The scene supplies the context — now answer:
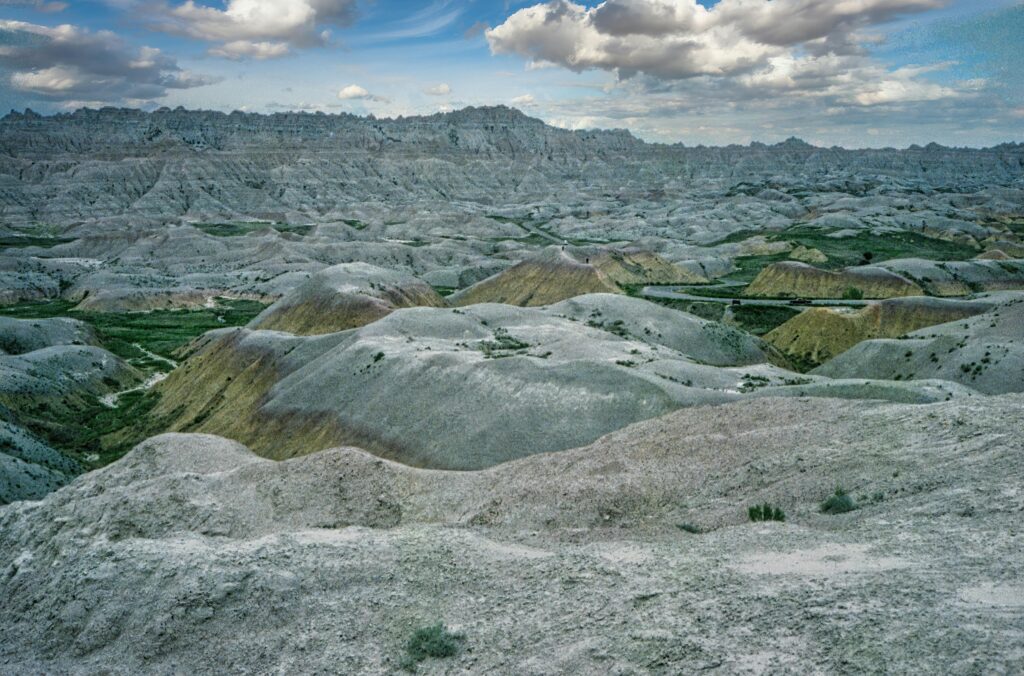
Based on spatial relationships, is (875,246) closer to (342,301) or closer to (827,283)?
(827,283)

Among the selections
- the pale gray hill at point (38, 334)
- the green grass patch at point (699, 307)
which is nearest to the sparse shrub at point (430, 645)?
the pale gray hill at point (38, 334)

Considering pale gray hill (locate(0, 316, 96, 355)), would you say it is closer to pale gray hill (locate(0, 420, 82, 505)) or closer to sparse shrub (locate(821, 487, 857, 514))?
pale gray hill (locate(0, 420, 82, 505))

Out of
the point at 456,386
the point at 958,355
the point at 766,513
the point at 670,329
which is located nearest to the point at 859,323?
the point at 670,329

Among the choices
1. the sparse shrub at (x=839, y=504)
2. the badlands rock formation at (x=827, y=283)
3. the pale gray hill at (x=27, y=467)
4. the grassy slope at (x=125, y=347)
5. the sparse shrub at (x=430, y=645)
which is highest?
the sparse shrub at (x=839, y=504)

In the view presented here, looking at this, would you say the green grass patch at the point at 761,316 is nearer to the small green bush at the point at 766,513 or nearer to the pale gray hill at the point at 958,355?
the pale gray hill at the point at 958,355

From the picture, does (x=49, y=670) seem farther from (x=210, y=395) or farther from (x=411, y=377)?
(x=210, y=395)

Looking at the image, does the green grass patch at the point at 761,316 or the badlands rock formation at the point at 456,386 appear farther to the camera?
the green grass patch at the point at 761,316

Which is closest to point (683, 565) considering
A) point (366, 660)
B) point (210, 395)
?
point (366, 660)

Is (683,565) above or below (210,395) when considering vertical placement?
above

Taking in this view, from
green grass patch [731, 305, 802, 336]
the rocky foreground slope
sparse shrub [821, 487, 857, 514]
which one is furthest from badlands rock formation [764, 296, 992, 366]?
A: sparse shrub [821, 487, 857, 514]
